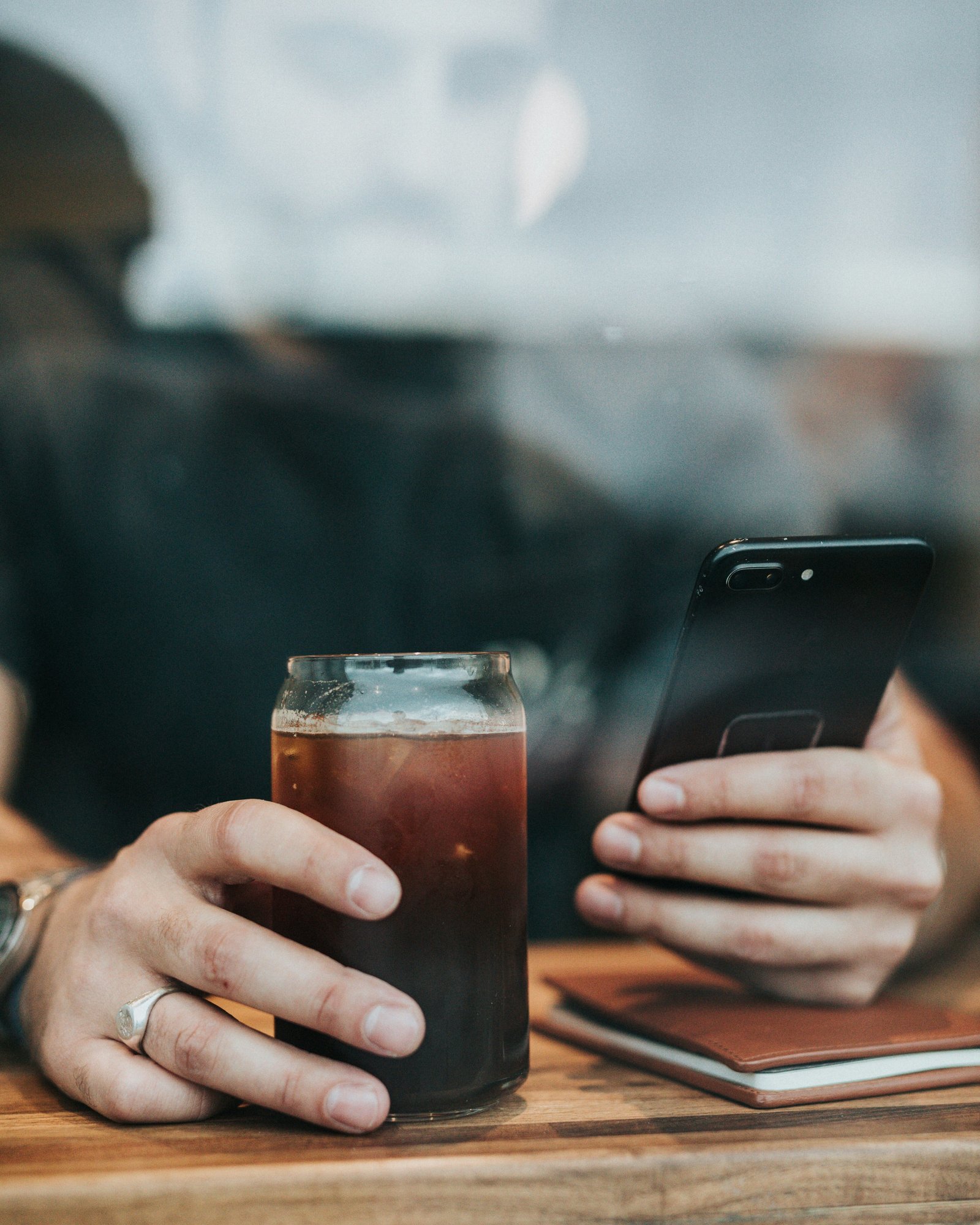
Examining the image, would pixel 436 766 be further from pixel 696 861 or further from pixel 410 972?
pixel 696 861

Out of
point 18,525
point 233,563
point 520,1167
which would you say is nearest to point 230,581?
point 233,563

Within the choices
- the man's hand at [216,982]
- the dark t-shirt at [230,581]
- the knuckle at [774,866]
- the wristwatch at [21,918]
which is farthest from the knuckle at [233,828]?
the dark t-shirt at [230,581]

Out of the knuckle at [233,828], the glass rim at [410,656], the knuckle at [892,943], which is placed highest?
the glass rim at [410,656]

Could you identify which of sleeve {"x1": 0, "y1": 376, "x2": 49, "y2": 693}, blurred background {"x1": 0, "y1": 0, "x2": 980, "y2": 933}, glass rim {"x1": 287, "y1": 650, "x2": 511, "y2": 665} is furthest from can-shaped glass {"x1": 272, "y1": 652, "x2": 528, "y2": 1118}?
sleeve {"x1": 0, "y1": 376, "x2": 49, "y2": 693}

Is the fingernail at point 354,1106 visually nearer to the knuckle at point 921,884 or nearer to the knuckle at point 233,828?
the knuckle at point 233,828

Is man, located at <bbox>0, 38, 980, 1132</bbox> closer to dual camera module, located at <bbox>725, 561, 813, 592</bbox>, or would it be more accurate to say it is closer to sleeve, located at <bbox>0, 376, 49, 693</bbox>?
sleeve, located at <bbox>0, 376, 49, 693</bbox>

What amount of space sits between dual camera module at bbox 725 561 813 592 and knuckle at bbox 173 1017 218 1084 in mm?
446

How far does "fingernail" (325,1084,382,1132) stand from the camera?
0.58 meters

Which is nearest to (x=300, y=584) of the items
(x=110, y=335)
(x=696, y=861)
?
(x=110, y=335)

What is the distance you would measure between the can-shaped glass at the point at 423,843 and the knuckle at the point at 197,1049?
5cm

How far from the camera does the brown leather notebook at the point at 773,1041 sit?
2.16 feet

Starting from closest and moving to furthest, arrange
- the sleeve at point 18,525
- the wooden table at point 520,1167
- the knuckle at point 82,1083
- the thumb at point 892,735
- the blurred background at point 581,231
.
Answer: the wooden table at point 520,1167 → the knuckle at point 82,1083 → the thumb at point 892,735 → the sleeve at point 18,525 → the blurred background at point 581,231

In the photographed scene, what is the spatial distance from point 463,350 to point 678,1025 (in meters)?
1.57

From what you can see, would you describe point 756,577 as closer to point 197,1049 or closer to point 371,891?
point 371,891
